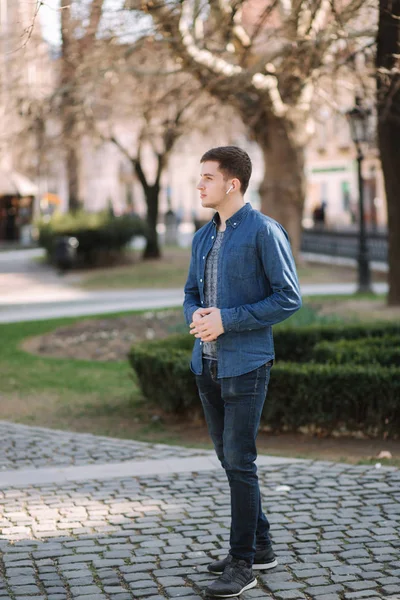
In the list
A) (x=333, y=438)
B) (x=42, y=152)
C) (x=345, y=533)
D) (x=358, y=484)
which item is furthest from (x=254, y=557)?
(x=42, y=152)

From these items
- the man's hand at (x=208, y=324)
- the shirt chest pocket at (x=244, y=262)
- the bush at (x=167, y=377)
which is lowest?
the bush at (x=167, y=377)

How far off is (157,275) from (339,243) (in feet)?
19.6

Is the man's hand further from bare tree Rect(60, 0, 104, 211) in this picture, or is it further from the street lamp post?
the street lamp post

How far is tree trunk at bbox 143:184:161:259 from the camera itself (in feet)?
96.3

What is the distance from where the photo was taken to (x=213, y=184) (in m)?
4.41

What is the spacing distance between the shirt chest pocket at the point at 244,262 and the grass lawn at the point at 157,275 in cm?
1934

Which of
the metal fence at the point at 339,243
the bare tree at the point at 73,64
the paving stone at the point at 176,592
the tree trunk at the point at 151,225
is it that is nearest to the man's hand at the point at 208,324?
the paving stone at the point at 176,592

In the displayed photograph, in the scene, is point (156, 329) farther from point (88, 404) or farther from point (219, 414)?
point (219, 414)

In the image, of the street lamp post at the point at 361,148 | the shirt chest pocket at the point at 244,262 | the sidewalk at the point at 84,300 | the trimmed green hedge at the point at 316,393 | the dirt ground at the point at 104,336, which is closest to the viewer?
the shirt chest pocket at the point at 244,262

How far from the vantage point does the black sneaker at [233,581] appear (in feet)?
14.1

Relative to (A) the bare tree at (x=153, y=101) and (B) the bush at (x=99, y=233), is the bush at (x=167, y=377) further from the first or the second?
(B) the bush at (x=99, y=233)

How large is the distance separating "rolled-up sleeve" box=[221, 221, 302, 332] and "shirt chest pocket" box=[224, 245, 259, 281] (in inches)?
1.5

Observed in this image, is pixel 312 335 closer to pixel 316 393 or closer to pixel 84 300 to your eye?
pixel 316 393

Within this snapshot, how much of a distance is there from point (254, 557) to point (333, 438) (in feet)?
10.7
